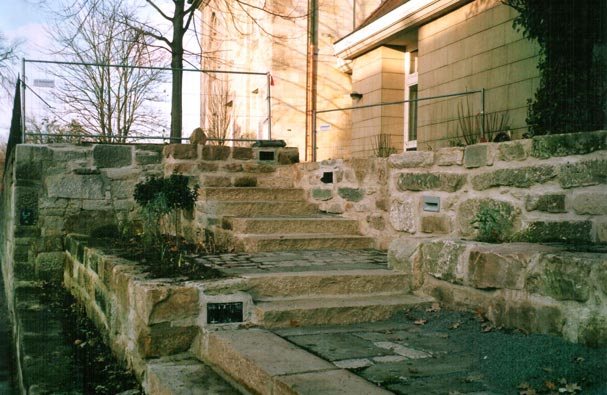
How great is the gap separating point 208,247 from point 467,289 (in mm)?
2863

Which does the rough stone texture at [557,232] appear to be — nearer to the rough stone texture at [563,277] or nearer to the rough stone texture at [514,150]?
the rough stone texture at [514,150]

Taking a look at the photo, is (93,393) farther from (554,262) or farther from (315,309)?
(554,262)

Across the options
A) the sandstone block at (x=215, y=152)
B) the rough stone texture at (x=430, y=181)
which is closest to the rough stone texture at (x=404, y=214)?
the rough stone texture at (x=430, y=181)

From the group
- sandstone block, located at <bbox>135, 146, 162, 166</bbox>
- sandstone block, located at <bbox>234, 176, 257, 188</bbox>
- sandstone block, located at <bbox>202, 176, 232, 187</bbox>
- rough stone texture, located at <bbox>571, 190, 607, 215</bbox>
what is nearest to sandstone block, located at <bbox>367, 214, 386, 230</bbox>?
sandstone block, located at <bbox>234, 176, 257, 188</bbox>

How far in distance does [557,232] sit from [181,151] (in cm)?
460

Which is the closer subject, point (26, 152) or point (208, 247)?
point (208, 247)

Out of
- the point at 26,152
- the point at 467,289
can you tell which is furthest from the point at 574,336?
the point at 26,152

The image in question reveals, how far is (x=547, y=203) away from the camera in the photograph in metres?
3.79

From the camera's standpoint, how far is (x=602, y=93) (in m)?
5.54

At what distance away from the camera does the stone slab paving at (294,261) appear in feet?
13.8

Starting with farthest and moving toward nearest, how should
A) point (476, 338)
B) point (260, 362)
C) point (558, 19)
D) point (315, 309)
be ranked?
point (558, 19) → point (315, 309) → point (476, 338) → point (260, 362)

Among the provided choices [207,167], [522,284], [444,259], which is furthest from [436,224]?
[207,167]

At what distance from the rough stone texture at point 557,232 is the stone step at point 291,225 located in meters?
2.35

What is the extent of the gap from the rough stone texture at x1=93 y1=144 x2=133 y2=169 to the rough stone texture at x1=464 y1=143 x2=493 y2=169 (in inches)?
166
